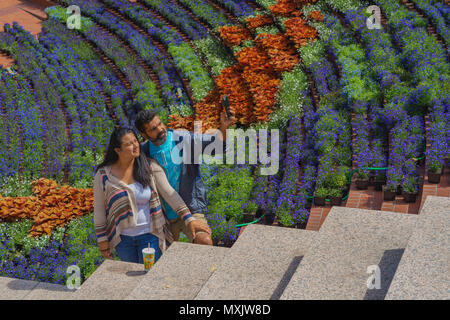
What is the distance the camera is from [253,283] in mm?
4660

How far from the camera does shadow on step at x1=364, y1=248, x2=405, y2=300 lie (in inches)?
161

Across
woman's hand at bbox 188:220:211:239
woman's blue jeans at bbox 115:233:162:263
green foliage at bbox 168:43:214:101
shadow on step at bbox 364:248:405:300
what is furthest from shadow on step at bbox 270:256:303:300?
green foliage at bbox 168:43:214:101

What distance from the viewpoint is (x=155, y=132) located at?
5223 mm

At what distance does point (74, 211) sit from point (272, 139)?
352 cm

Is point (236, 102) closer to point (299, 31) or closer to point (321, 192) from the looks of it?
point (299, 31)

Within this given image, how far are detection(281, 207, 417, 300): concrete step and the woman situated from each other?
117 cm

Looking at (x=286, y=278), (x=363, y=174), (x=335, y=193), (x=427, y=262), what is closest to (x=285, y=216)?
(x=335, y=193)

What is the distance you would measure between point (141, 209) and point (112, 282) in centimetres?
66

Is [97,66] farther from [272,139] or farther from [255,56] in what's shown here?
[272,139]

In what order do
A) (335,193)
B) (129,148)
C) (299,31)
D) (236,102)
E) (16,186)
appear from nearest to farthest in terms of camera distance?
(129,148)
(335,193)
(16,186)
(236,102)
(299,31)

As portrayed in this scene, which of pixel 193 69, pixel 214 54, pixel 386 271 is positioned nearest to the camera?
pixel 386 271

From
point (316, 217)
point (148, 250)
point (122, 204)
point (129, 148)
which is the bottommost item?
point (316, 217)

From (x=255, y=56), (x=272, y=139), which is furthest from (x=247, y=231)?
(x=255, y=56)
